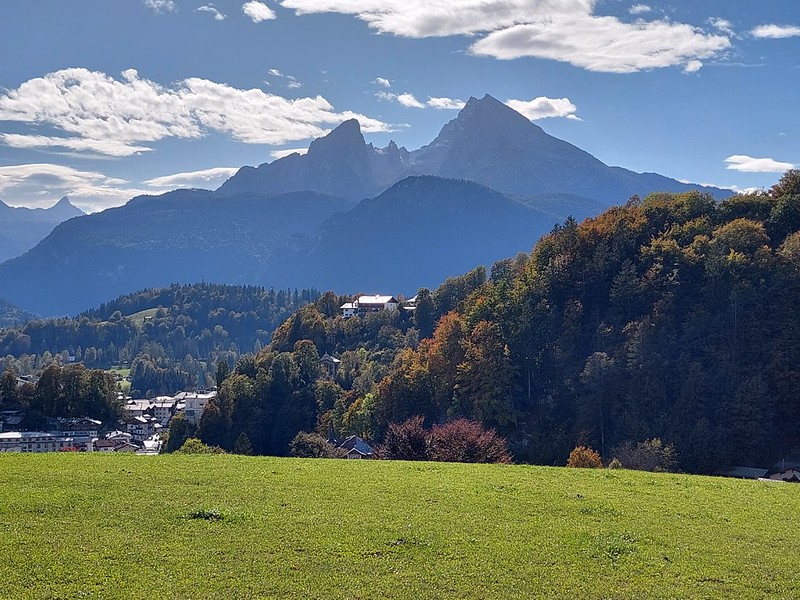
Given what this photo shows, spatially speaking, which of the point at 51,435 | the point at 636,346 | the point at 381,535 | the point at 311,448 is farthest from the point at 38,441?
the point at 381,535

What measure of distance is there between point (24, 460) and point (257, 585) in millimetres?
14246

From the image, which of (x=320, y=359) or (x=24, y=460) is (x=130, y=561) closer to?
(x=24, y=460)

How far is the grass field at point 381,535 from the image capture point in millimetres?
12484

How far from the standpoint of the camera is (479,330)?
63.5 metres

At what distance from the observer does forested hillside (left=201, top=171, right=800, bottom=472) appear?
45.8 m

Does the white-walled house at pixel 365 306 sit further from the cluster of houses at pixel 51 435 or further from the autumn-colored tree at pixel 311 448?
the autumn-colored tree at pixel 311 448

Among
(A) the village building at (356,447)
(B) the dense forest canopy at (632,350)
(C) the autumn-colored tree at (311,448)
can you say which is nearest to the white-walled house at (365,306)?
(B) the dense forest canopy at (632,350)

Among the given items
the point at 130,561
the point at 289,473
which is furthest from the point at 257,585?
the point at 289,473

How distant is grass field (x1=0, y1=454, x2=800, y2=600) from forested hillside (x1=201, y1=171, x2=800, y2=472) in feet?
84.3

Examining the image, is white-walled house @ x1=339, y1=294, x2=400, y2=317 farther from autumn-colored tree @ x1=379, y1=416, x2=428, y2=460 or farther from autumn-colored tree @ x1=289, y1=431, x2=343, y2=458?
autumn-colored tree @ x1=379, y1=416, x2=428, y2=460

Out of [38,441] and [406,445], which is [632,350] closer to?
[406,445]

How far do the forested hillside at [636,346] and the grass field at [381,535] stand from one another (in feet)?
84.3

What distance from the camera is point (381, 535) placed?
1503 centimetres

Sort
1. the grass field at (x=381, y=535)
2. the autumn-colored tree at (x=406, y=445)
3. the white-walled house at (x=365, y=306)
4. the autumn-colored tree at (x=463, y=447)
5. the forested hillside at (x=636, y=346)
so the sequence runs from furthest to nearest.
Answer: the white-walled house at (x=365, y=306), the forested hillside at (x=636, y=346), the autumn-colored tree at (x=406, y=445), the autumn-colored tree at (x=463, y=447), the grass field at (x=381, y=535)
